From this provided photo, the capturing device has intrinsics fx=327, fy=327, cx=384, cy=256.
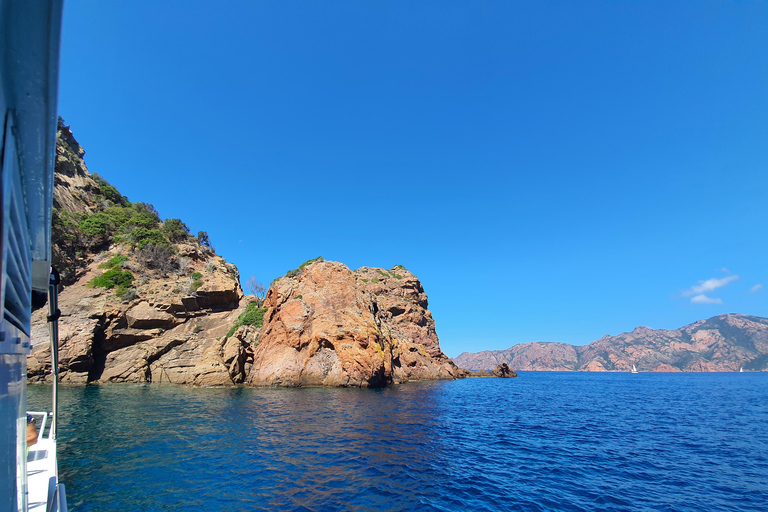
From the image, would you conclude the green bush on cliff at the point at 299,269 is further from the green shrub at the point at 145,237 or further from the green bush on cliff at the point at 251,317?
the green shrub at the point at 145,237

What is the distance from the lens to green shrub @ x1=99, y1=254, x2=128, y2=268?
42.1 metres

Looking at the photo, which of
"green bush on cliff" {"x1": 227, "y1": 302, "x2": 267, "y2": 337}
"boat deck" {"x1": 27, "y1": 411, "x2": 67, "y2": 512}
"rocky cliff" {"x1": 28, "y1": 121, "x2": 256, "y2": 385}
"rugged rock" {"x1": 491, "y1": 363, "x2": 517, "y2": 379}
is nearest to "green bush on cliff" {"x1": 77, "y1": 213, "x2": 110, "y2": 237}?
"rocky cliff" {"x1": 28, "y1": 121, "x2": 256, "y2": 385}

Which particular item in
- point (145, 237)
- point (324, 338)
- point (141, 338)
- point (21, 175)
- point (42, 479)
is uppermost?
point (145, 237)

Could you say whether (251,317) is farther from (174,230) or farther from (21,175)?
(21,175)

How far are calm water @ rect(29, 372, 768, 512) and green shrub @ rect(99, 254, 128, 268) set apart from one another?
68.5 ft

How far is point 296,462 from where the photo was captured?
43.4ft

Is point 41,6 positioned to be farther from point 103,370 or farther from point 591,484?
point 103,370

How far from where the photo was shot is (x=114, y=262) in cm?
4238

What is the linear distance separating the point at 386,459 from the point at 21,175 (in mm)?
14848

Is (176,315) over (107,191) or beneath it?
beneath

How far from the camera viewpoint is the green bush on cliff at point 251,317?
43.3m

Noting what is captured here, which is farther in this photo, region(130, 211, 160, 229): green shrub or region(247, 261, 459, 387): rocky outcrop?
region(130, 211, 160, 229): green shrub

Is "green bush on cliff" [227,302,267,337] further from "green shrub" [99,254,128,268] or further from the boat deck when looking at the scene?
the boat deck

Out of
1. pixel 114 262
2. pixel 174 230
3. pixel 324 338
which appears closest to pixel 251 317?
pixel 324 338
